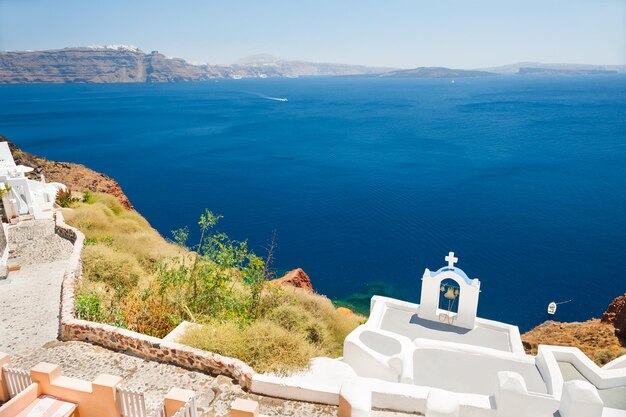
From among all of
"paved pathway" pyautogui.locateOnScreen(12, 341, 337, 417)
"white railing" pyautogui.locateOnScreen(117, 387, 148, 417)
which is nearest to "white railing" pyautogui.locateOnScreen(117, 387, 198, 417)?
"white railing" pyautogui.locateOnScreen(117, 387, 148, 417)

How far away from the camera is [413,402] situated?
26.4ft

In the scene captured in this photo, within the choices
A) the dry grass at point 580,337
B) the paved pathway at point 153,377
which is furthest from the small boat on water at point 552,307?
the paved pathway at point 153,377

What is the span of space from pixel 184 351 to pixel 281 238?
26.5m

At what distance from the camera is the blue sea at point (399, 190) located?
1180 inches

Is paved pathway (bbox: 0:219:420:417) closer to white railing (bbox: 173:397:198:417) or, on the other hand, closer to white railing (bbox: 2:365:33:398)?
white railing (bbox: 173:397:198:417)

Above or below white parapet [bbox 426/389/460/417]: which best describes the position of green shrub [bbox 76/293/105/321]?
below

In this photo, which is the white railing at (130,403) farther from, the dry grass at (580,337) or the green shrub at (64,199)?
the green shrub at (64,199)

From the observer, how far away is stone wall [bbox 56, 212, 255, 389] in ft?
29.0

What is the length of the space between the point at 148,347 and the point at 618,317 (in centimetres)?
1851

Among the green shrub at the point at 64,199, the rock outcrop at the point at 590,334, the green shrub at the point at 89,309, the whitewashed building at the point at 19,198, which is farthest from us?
the green shrub at the point at 64,199

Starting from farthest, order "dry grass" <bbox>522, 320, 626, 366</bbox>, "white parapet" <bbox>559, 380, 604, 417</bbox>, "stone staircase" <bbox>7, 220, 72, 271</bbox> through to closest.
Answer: "dry grass" <bbox>522, 320, 626, 366</bbox>
"stone staircase" <bbox>7, 220, 72, 271</bbox>
"white parapet" <bbox>559, 380, 604, 417</bbox>

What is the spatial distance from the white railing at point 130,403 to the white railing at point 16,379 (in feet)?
5.31

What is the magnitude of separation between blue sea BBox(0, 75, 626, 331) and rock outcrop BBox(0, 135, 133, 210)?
15.5ft

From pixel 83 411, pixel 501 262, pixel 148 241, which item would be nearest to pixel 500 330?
pixel 83 411
